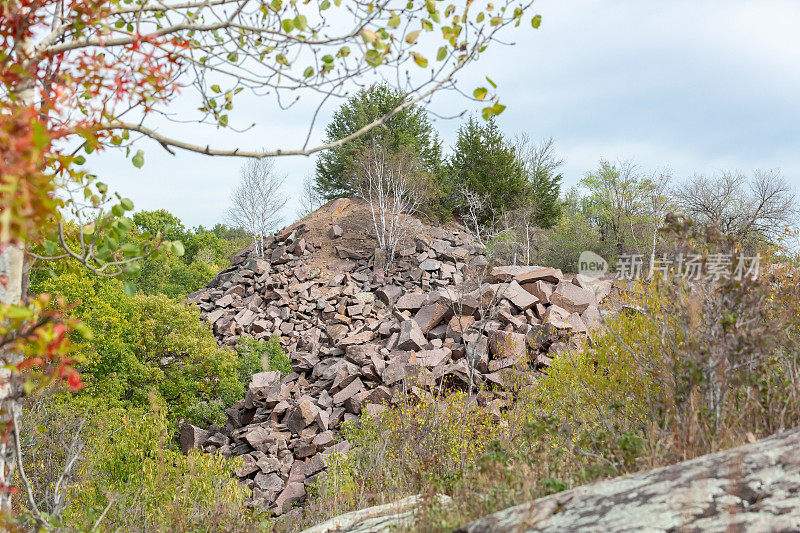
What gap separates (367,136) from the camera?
1206 inches

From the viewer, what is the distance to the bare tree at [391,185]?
25234mm

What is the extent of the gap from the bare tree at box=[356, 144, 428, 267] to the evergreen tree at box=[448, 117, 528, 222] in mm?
3551

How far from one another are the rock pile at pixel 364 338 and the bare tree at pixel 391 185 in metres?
1.95

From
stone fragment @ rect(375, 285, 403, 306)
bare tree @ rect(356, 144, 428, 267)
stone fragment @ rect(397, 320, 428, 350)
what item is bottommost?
stone fragment @ rect(397, 320, 428, 350)

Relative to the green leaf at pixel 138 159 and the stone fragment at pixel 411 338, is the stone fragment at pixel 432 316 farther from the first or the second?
the green leaf at pixel 138 159

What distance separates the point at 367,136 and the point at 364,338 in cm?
1650

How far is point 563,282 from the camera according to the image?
699 inches

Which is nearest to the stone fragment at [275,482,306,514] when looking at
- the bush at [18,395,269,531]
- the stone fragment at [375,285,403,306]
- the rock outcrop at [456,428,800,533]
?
the bush at [18,395,269,531]

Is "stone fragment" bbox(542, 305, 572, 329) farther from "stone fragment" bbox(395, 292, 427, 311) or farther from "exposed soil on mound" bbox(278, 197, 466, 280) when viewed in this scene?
"exposed soil on mound" bbox(278, 197, 466, 280)

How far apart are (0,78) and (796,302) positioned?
746cm

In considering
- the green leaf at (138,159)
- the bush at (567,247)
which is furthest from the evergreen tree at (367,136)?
the green leaf at (138,159)

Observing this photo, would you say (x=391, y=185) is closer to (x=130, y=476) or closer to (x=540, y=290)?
(x=540, y=290)

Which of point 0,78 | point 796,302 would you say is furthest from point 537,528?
point 796,302

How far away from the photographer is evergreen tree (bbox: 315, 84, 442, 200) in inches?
1190
